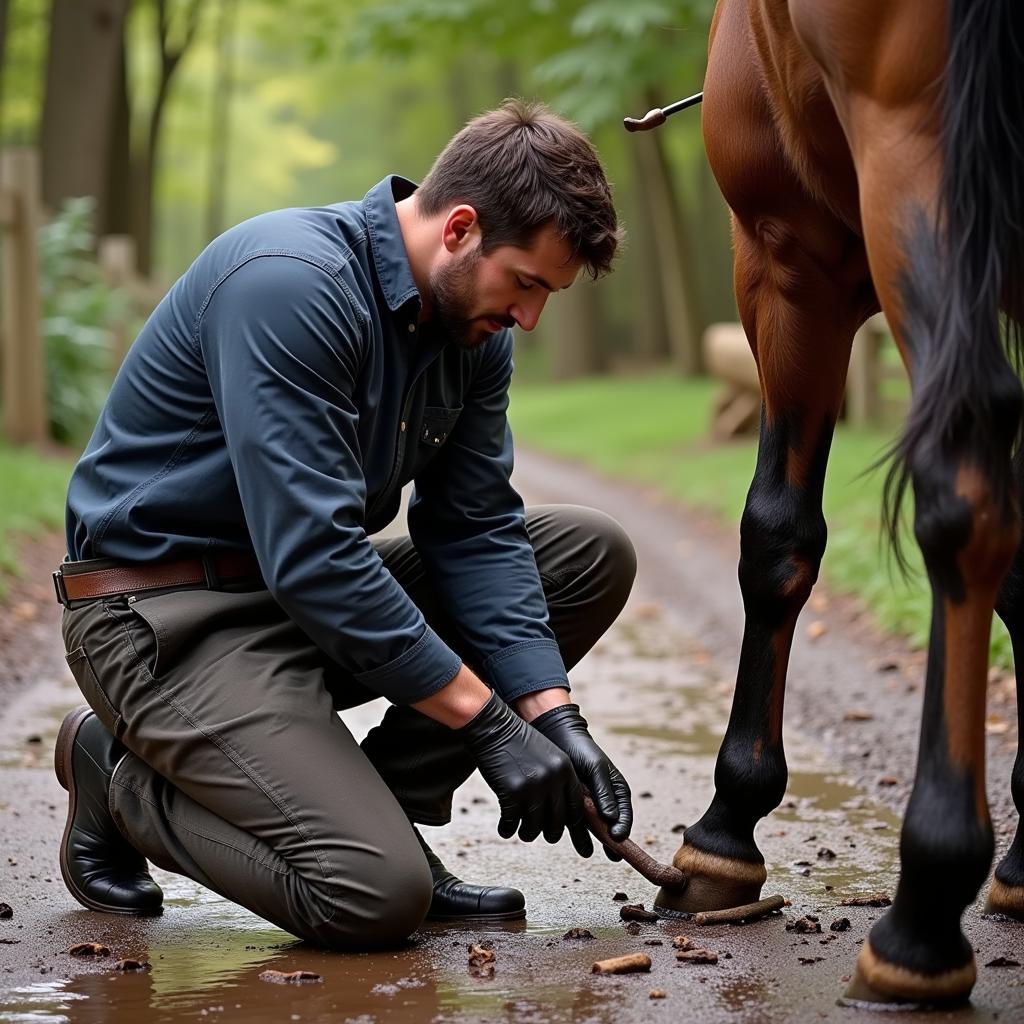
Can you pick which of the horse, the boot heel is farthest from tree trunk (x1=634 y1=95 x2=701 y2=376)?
the horse

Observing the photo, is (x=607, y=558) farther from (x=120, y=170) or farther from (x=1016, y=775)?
(x=120, y=170)

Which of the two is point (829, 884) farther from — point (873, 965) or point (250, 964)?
point (250, 964)

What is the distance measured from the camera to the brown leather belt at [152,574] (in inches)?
123

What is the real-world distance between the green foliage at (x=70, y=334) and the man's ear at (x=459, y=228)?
9.46 meters

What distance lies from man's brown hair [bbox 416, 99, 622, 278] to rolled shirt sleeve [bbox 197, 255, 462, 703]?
1.16 feet

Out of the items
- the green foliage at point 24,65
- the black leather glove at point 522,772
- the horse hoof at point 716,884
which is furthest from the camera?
the green foliage at point 24,65

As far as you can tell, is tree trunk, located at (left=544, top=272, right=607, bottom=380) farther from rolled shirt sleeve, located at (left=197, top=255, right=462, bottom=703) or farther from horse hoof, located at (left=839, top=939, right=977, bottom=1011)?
horse hoof, located at (left=839, top=939, right=977, bottom=1011)

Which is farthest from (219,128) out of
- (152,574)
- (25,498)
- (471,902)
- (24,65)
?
(471,902)

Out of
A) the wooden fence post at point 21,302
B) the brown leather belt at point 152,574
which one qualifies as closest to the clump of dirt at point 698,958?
the brown leather belt at point 152,574

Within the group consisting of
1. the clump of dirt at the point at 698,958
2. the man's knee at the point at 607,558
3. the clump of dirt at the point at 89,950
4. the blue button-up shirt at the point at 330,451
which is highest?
the blue button-up shirt at the point at 330,451

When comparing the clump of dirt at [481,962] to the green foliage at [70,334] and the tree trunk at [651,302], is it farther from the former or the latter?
the tree trunk at [651,302]

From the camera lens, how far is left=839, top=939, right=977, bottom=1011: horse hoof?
2307mm

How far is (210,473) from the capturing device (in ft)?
10.0

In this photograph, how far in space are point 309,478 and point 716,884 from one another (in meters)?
1.13
